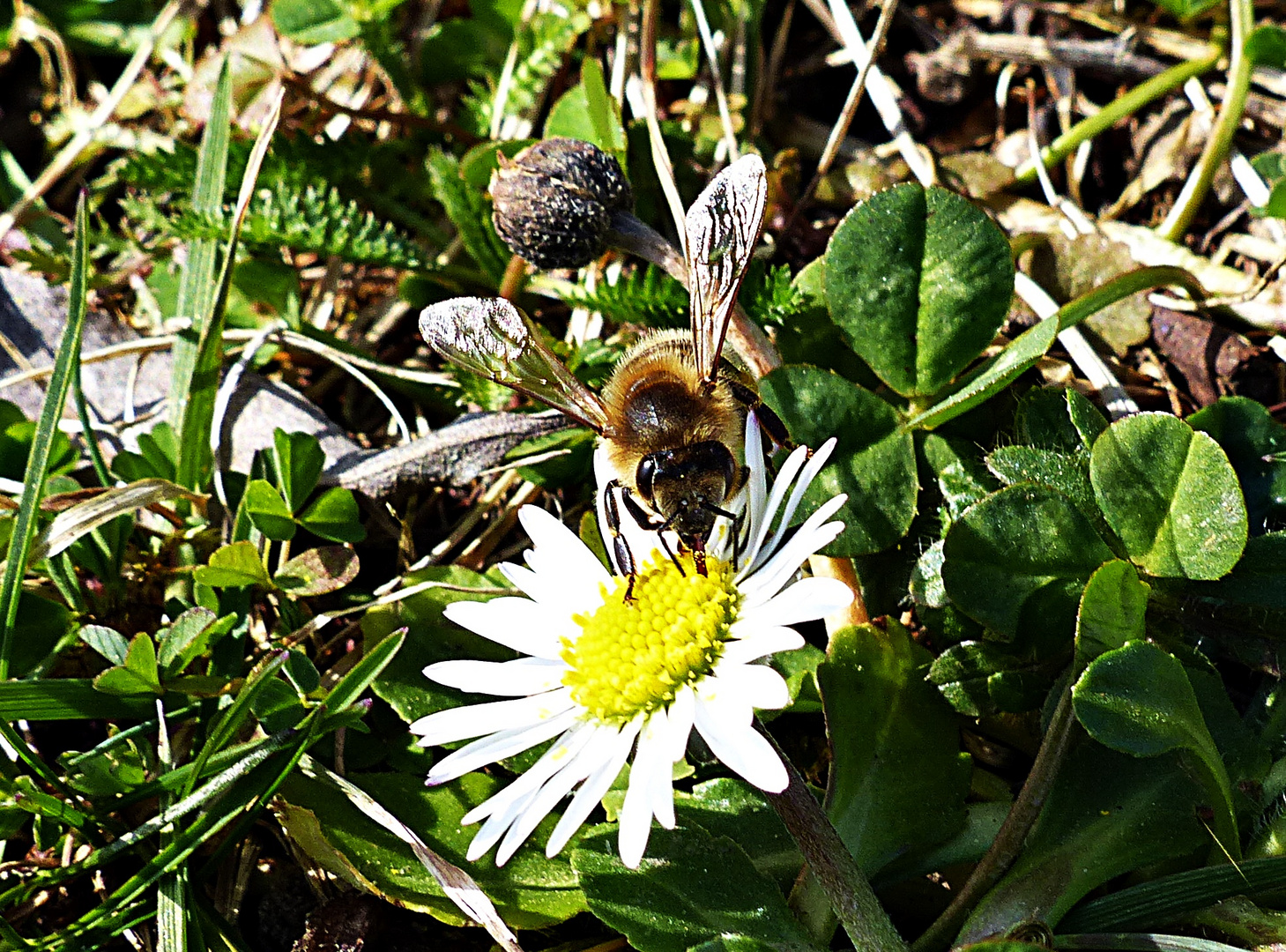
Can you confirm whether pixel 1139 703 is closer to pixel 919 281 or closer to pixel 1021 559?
pixel 1021 559

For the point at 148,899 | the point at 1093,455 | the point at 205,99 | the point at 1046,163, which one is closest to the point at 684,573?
the point at 1093,455

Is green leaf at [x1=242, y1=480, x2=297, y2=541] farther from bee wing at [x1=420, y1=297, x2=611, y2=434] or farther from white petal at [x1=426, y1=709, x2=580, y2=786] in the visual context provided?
white petal at [x1=426, y1=709, x2=580, y2=786]

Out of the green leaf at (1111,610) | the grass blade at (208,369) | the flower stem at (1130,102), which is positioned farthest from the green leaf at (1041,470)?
the grass blade at (208,369)

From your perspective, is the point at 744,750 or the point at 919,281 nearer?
the point at 744,750

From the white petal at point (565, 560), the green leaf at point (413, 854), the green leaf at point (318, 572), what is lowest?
the green leaf at point (413, 854)

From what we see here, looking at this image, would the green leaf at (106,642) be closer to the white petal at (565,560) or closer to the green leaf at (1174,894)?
the white petal at (565,560)

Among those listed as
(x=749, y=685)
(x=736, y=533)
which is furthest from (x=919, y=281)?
(x=749, y=685)

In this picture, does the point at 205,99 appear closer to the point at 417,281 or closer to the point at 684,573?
the point at 417,281
